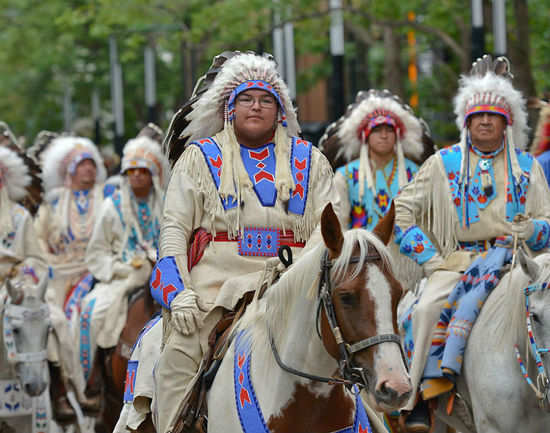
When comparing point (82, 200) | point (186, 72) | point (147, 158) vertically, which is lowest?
point (82, 200)

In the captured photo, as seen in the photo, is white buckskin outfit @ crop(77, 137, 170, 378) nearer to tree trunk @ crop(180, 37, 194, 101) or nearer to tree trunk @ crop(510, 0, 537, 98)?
tree trunk @ crop(510, 0, 537, 98)

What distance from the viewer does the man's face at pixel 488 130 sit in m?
8.47

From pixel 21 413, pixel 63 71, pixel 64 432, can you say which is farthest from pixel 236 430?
pixel 63 71

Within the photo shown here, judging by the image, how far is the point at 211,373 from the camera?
600cm

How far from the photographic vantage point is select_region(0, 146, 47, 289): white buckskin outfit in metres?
10.9

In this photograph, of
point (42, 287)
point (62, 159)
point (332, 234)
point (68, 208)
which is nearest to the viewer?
point (332, 234)

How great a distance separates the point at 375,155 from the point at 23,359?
375cm

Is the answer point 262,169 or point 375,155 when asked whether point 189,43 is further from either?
point 262,169

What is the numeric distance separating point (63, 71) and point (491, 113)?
95.7ft

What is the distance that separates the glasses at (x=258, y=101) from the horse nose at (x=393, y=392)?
2.20m

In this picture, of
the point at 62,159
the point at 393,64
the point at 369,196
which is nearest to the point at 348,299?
the point at 369,196

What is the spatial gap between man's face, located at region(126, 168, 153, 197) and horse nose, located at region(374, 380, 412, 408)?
7188 millimetres

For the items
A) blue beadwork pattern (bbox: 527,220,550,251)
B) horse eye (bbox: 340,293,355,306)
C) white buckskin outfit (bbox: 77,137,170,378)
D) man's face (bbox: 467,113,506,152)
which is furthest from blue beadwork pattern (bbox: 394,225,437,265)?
white buckskin outfit (bbox: 77,137,170,378)

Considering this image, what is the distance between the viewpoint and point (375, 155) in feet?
37.0
